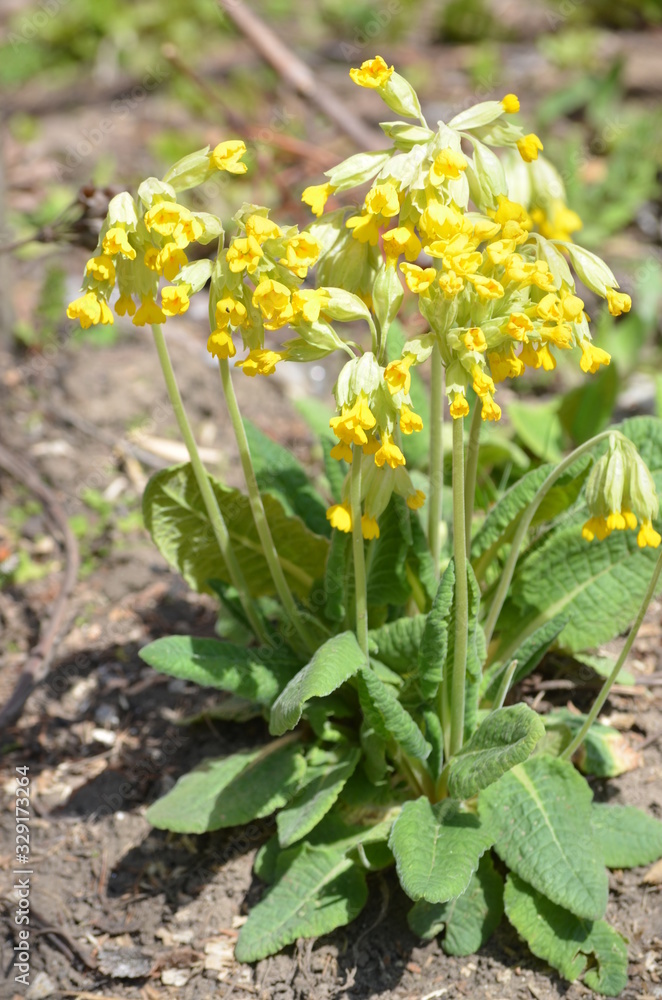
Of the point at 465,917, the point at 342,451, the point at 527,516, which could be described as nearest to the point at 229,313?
the point at 342,451

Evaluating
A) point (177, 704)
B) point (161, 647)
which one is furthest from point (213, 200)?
point (161, 647)

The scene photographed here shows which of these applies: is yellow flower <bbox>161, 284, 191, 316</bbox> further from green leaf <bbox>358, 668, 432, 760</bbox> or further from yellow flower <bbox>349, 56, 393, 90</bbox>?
green leaf <bbox>358, 668, 432, 760</bbox>

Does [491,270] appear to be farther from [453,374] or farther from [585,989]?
[585,989]

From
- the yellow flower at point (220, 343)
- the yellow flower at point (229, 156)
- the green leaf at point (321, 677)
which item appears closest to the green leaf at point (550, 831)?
the green leaf at point (321, 677)

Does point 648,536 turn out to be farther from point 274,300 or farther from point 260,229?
point 260,229

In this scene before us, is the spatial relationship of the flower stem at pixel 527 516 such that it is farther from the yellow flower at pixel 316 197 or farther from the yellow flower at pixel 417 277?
the yellow flower at pixel 316 197

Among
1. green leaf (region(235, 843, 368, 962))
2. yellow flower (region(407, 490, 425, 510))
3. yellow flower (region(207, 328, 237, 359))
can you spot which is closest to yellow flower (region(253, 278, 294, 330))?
yellow flower (region(207, 328, 237, 359))
